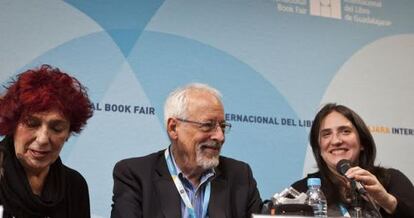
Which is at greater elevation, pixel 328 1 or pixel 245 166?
pixel 328 1

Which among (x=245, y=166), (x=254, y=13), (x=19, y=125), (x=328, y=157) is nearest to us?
(x=19, y=125)

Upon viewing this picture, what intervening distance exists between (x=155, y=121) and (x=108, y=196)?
48 centimetres

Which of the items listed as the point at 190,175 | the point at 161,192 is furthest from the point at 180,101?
the point at 161,192

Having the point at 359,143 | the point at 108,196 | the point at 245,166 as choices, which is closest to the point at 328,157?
the point at 359,143

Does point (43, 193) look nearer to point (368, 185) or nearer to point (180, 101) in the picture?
point (180, 101)

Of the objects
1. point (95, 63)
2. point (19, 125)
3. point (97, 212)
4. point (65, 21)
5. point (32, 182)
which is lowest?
point (97, 212)

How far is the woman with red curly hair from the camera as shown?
208cm

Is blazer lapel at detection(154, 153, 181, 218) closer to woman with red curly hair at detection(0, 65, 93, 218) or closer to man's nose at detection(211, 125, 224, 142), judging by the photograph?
man's nose at detection(211, 125, 224, 142)

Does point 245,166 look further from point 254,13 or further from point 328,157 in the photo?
point 254,13

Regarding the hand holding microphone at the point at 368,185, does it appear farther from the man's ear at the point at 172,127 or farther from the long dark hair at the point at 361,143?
the man's ear at the point at 172,127

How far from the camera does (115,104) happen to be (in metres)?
3.06

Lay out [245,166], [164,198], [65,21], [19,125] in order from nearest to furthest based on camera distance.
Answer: [19,125], [164,198], [245,166], [65,21]

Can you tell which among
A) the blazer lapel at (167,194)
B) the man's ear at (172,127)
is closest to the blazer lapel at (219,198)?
the blazer lapel at (167,194)

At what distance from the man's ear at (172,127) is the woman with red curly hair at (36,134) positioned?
0.41m
